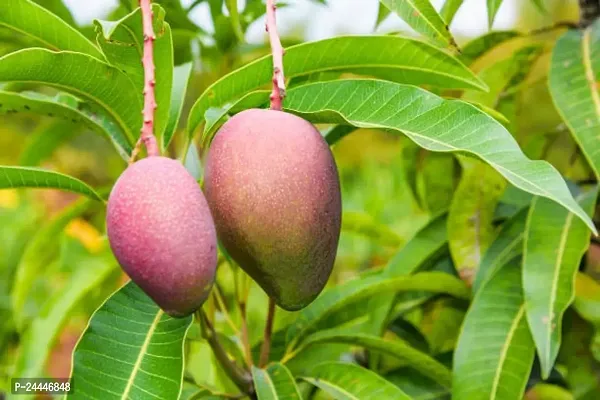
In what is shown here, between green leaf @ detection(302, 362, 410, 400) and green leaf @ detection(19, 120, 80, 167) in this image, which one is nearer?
green leaf @ detection(302, 362, 410, 400)

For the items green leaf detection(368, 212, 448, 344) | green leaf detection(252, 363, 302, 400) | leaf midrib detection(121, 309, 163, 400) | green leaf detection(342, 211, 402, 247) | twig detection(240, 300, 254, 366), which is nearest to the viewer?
leaf midrib detection(121, 309, 163, 400)

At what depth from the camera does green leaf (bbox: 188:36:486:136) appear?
71cm

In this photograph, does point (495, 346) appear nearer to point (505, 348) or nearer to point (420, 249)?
point (505, 348)

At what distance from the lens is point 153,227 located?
0.48 m

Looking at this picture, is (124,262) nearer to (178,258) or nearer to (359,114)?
(178,258)

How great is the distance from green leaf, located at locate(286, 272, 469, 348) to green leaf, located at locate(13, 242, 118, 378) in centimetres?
30

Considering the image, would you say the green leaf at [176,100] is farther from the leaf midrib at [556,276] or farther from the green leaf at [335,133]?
the leaf midrib at [556,276]

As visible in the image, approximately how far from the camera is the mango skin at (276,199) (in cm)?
52

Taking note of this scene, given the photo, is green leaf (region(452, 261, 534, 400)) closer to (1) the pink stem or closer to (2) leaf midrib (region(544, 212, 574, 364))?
(2) leaf midrib (region(544, 212, 574, 364))

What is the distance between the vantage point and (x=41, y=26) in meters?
0.71

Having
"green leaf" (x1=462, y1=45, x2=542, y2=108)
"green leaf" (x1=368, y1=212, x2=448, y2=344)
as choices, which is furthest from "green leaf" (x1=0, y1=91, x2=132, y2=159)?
"green leaf" (x1=462, y1=45, x2=542, y2=108)

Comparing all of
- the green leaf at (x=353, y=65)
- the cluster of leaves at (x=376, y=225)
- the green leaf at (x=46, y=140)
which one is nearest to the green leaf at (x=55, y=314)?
the cluster of leaves at (x=376, y=225)

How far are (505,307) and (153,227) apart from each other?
479 mm

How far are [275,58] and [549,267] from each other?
39cm
